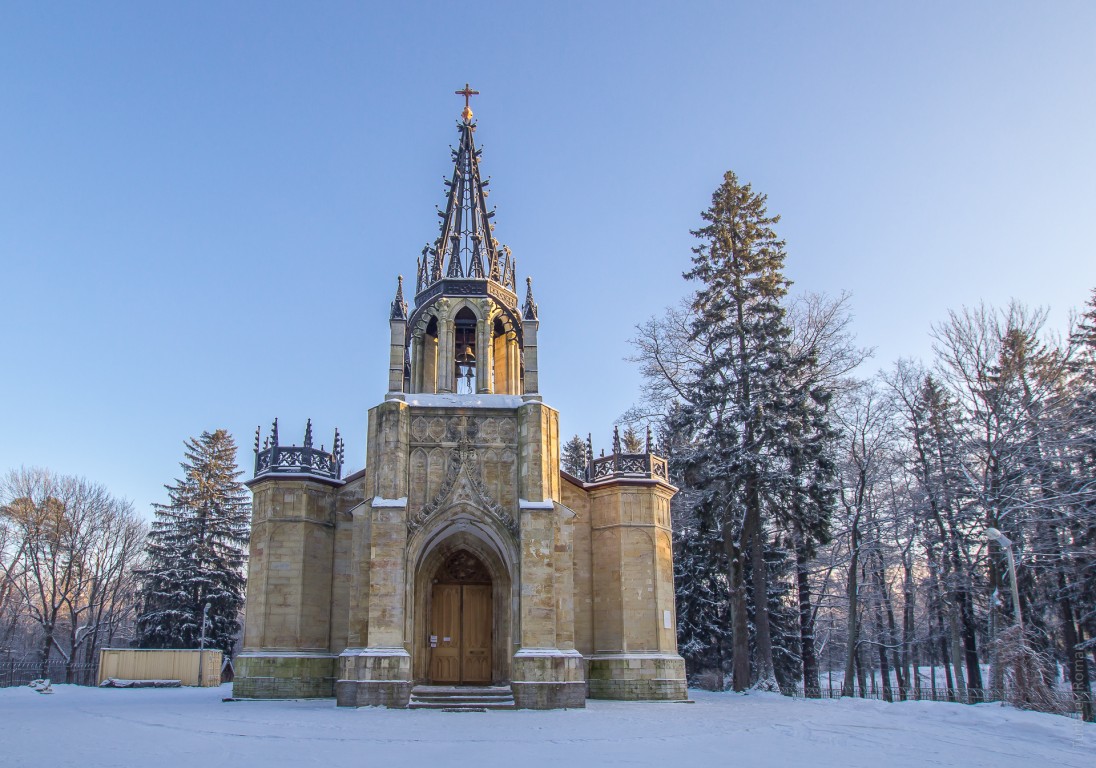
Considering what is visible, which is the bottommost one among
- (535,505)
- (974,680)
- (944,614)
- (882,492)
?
(974,680)

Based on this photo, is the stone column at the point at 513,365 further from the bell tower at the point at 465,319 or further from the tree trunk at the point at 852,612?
the tree trunk at the point at 852,612

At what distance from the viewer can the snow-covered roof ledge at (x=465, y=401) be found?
65.8 feet

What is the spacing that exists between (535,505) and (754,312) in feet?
45.4

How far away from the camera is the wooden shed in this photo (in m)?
30.4

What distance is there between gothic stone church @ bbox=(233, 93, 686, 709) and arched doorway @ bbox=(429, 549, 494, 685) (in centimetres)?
4

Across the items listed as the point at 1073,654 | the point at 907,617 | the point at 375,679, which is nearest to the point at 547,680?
the point at 375,679

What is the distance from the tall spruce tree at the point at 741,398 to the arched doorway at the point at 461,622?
9.26 meters

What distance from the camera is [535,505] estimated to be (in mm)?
18891

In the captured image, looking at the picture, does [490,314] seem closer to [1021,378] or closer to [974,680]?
[1021,378]

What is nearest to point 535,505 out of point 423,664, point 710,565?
point 423,664

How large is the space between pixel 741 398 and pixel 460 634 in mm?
12805

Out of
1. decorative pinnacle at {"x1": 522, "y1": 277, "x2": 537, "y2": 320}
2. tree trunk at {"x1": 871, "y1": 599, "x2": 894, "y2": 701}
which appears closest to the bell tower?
decorative pinnacle at {"x1": 522, "y1": 277, "x2": 537, "y2": 320}

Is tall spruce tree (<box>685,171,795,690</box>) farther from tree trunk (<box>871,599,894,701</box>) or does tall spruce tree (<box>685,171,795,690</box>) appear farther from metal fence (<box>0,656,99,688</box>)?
metal fence (<box>0,656,99,688</box>)

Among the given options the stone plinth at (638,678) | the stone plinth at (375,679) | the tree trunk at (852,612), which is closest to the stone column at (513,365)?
the stone plinth at (638,678)
